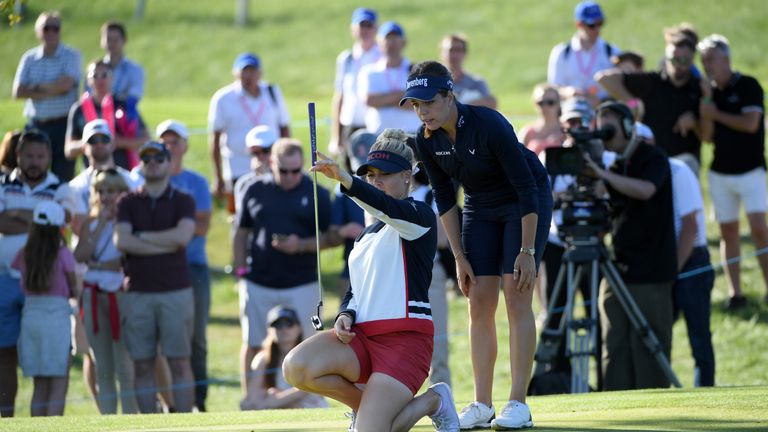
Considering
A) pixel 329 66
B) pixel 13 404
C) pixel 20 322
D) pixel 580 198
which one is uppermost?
pixel 329 66

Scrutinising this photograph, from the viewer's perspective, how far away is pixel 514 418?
7.48 metres

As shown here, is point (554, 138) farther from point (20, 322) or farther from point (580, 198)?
point (20, 322)

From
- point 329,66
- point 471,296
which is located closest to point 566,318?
point 471,296

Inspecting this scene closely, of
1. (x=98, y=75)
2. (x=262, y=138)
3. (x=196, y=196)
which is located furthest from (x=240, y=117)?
(x=196, y=196)

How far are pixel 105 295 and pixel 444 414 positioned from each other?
5.11 meters

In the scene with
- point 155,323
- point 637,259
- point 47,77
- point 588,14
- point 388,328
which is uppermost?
point 588,14

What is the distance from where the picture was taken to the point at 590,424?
7.53 meters

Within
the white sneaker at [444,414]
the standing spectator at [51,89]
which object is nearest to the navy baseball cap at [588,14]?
the standing spectator at [51,89]

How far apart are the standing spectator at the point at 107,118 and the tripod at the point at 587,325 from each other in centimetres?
529

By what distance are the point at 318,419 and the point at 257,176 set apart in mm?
4222

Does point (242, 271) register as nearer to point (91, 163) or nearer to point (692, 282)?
point (91, 163)

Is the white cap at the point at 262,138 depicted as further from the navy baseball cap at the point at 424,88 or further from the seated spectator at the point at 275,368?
the navy baseball cap at the point at 424,88

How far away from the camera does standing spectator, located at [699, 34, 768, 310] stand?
12.8m

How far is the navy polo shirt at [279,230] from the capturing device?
469 inches
